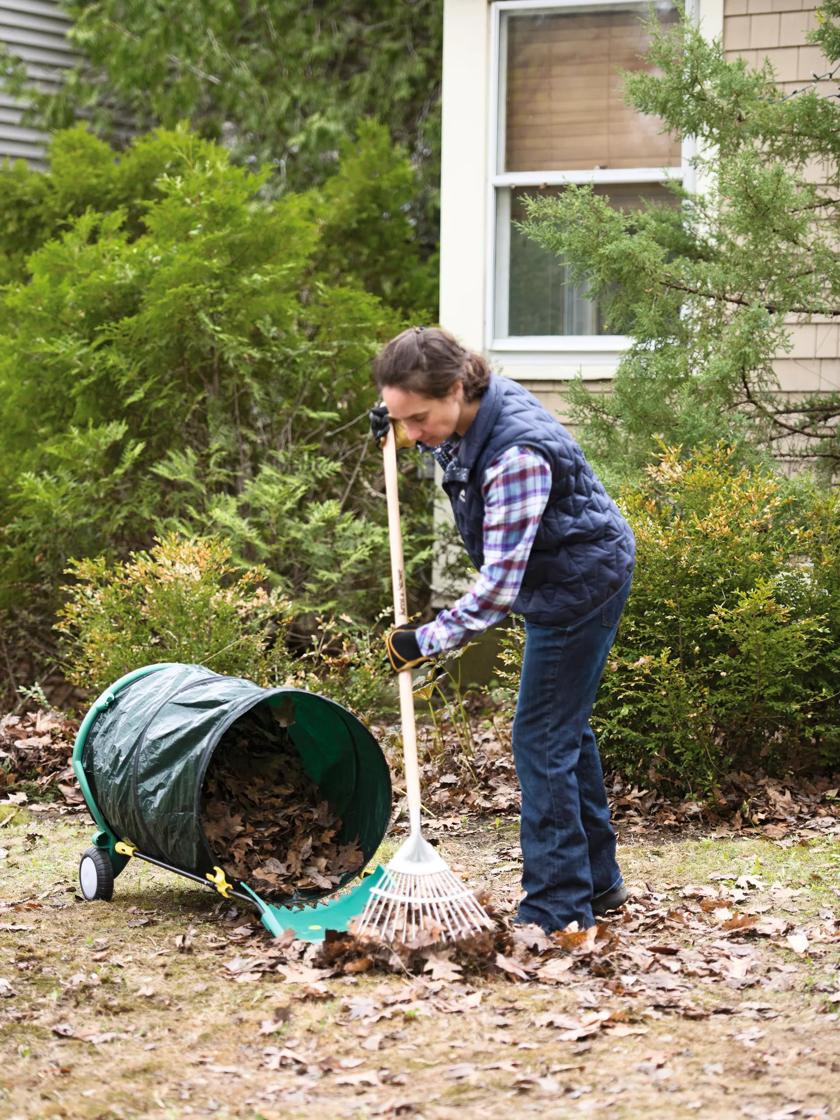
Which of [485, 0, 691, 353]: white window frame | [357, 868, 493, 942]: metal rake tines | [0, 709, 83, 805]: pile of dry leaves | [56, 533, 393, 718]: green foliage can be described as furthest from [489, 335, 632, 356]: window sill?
[357, 868, 493, 942]: metal rake tines

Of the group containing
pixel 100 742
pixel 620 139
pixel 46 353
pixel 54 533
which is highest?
pixel 620 139

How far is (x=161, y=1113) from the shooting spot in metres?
3.09

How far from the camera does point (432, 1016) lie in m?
3.57

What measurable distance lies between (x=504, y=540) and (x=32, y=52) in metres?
10.1

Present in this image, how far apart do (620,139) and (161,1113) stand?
7.14 meters

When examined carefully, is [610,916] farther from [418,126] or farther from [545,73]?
[418,126]

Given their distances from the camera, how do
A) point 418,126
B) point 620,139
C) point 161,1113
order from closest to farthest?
point 161,1113
point 620,139
point 418,126

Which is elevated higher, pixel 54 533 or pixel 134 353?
pixel 134 353

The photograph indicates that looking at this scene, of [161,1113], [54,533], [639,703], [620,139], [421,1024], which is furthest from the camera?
[620,139]

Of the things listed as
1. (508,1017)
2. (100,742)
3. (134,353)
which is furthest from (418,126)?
(508,1017)

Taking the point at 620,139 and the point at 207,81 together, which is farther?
the point at 207,81

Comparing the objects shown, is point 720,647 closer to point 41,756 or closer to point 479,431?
point 479,431

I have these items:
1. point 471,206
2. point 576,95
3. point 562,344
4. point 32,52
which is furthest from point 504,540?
point 32,52

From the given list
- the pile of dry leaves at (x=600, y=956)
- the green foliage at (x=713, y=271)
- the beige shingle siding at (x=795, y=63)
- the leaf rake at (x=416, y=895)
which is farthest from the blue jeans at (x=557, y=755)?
the beige shingle siding at (x=795, y=63)
